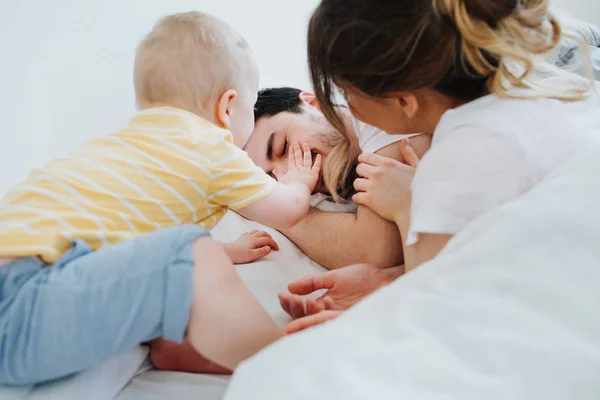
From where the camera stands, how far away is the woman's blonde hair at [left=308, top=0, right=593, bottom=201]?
2.63 feet

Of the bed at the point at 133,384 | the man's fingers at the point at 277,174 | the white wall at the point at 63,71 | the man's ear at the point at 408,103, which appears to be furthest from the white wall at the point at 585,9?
the bed at the point at 133,384

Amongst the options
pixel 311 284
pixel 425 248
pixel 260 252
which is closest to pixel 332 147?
pixel 260 252

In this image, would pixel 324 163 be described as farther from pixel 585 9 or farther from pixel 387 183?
pixel 585 9

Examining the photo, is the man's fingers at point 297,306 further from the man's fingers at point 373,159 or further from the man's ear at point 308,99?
the man's ear at point 308,99

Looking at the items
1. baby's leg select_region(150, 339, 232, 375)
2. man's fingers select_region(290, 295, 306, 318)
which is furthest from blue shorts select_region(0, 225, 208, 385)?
man's fingers select_region(290, 295, 306, 318)

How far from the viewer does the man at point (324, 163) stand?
1111 millimetres

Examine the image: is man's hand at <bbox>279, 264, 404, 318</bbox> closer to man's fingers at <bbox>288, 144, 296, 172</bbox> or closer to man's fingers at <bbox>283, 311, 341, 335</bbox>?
man's fingers at <bbox>283, 311, 341, 335</bbox>

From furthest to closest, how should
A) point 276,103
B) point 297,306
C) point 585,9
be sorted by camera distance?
point 585,9
point 276,103
point 297,306

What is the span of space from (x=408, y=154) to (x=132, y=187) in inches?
20.9

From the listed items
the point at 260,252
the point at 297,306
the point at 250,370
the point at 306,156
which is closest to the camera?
the point at 250,370

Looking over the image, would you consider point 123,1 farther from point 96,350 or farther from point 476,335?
point 476,335

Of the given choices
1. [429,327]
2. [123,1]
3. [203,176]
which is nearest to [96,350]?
[203,176]

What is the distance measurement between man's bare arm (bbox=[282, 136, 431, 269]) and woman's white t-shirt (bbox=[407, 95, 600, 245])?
273mm

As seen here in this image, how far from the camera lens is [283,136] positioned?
A: 1.36 metres
